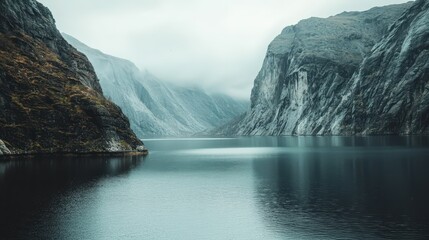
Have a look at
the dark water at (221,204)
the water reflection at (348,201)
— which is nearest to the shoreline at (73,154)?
the dark water at (221,204)

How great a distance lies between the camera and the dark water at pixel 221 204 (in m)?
37.5

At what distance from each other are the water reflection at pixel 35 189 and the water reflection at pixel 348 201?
22.6 m

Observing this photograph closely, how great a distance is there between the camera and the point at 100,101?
148 m

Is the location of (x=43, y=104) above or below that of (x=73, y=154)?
above

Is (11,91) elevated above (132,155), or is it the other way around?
(11,91)

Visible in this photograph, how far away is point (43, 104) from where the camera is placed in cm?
13112

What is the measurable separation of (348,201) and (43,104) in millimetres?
106904

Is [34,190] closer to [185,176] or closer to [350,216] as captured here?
[185,176]

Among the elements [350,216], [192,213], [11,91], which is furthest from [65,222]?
[11,91]

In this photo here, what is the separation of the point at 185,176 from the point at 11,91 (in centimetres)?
7489

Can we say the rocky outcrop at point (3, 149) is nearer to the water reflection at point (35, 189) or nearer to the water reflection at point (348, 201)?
the water reflection at point (35, 189)

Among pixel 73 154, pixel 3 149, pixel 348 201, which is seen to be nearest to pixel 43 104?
pixel 73 154

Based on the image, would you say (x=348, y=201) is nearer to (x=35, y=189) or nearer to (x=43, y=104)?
(x=35, y=189)

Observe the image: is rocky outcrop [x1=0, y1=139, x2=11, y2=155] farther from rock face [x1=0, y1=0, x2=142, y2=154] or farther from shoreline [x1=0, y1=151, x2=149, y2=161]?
rock face [x1=0, y1=0, x2=142, y2=154]
